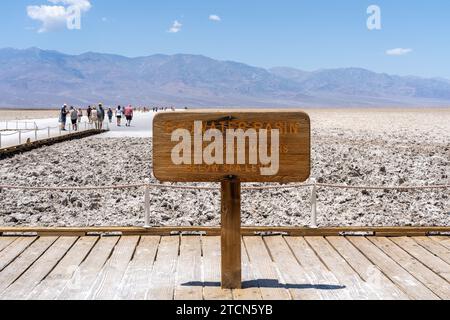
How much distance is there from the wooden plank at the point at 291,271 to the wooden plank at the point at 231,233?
62 centimetres

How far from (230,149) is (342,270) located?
2.13 meters

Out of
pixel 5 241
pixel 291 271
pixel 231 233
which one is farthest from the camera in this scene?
pixel 5 241

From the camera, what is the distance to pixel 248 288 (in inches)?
252

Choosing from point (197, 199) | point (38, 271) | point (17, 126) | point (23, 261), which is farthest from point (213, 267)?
point (17, 126)

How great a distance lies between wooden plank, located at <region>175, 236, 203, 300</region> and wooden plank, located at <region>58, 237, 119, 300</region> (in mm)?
952

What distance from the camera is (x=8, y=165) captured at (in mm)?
22344

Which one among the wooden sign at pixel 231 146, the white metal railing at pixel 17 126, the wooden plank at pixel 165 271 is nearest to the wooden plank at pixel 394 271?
the wooden sign at pixel 231 146

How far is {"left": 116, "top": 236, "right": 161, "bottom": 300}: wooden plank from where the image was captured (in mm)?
6196

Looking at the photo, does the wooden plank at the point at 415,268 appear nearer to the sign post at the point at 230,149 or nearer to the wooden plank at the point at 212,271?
the sign post at the point at 230,149

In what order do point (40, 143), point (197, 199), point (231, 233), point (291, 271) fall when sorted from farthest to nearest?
point (40, 143)
point (197, 199)
point (291, 271)
point (231, 233)

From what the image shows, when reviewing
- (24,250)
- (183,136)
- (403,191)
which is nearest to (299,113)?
(183,136)

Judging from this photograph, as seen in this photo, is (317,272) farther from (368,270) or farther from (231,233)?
(231,233)
